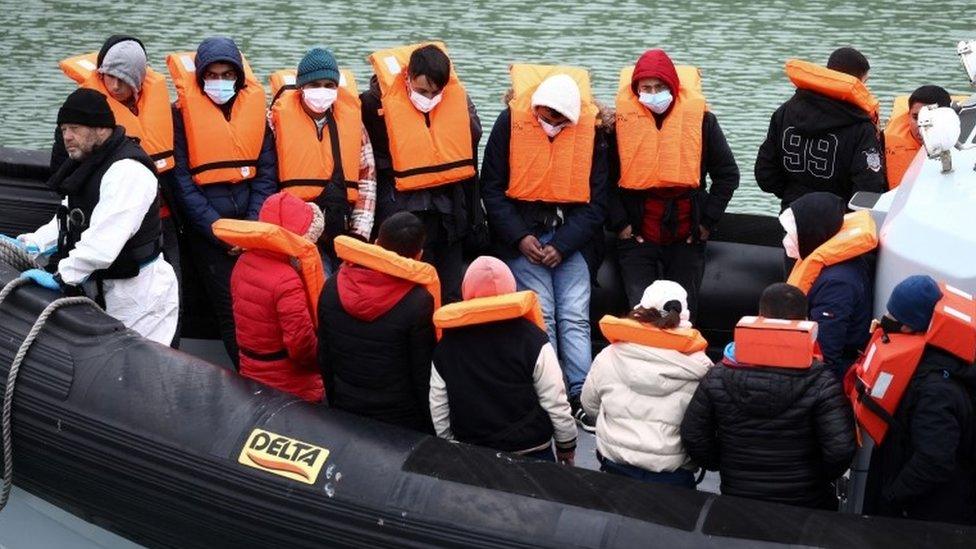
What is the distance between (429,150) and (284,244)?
924 millimetres

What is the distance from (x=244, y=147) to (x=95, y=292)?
761 millimetres

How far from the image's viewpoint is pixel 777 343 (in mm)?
3377

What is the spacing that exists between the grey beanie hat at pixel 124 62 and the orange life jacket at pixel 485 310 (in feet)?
5.28

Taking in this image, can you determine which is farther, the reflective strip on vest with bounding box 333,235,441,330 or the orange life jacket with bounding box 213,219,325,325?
the orange life jacket with bounding box 213,219,325,325

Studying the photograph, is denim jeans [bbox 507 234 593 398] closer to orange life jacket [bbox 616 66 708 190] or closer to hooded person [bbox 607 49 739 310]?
hooded person [bbox 607 49 739 310]

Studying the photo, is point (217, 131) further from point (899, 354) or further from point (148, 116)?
point (899, 354)

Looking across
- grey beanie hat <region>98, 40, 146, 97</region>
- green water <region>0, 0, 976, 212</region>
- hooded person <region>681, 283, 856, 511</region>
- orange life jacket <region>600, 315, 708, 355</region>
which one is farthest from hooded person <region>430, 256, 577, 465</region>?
green water <region>0, 0, 976, 212</region>

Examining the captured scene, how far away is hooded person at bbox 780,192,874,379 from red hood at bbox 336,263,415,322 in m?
1.07

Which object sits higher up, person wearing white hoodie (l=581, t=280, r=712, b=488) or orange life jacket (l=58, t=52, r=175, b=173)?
orange life jacket (l=58, t=52, r=175, b=173)

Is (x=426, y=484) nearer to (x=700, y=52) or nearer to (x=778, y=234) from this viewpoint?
(x=778, y=234)

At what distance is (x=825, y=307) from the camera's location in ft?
12.8

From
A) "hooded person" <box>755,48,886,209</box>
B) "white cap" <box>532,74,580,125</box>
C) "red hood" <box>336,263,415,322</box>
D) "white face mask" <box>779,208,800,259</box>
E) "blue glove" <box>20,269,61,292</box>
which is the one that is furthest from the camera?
"hooded person" <box>755,48,886,209</box>

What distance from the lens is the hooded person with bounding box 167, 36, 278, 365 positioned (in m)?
4.80

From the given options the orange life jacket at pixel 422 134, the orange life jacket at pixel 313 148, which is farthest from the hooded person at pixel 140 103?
the orange life jacket at pixel 422 134
